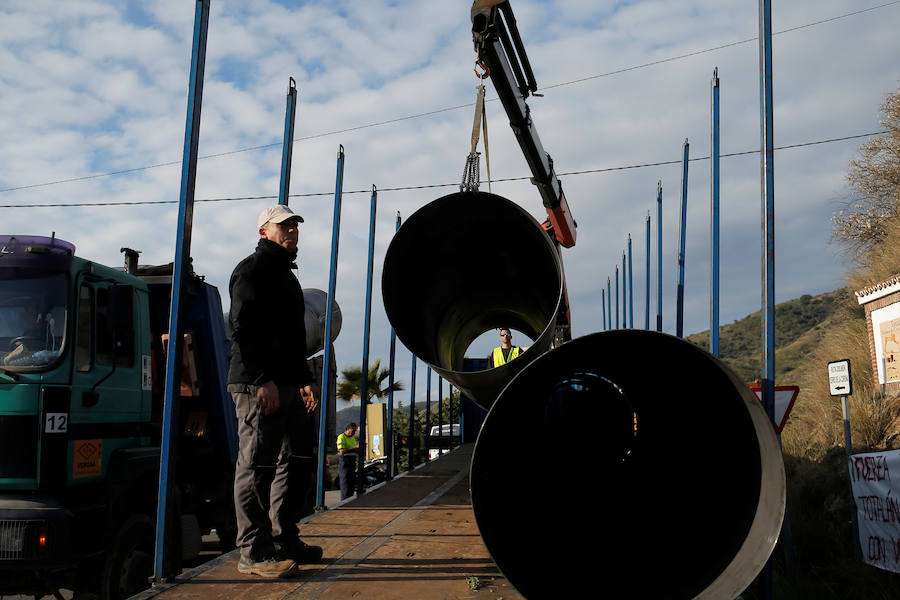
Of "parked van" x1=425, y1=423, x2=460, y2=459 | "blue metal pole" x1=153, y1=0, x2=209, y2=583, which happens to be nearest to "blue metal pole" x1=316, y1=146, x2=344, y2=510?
"blue metal pole" x1=153, y1=0, x2=209, y2=583

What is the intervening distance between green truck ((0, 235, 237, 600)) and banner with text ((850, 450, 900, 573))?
507 centimetres

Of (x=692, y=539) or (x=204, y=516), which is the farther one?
(x=204, y=516)

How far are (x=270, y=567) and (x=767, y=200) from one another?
331 cm

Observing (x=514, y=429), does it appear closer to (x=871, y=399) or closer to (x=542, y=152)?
(x=542, y=152)

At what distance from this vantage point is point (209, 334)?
6.34 m

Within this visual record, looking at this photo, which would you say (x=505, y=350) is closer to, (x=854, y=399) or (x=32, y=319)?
(x=32, y=319)

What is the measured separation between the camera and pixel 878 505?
5195mm

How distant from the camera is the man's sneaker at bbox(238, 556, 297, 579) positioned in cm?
333

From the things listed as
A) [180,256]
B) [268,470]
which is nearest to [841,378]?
[268,470]

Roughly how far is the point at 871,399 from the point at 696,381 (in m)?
9.16

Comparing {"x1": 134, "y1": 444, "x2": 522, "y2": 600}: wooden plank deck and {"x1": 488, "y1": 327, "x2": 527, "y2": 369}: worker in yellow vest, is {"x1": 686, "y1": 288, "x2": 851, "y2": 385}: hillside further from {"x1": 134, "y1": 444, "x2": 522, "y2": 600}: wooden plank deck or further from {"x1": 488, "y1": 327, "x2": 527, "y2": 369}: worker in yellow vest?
{"x1": 134, "y1": 444, "x2": 522, "y2": 600}: wooden plank deck

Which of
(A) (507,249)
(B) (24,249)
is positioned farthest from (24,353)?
(A) (507,249)

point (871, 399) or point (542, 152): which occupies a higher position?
point (542, 152)

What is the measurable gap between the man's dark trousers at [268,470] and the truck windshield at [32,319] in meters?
1.67
